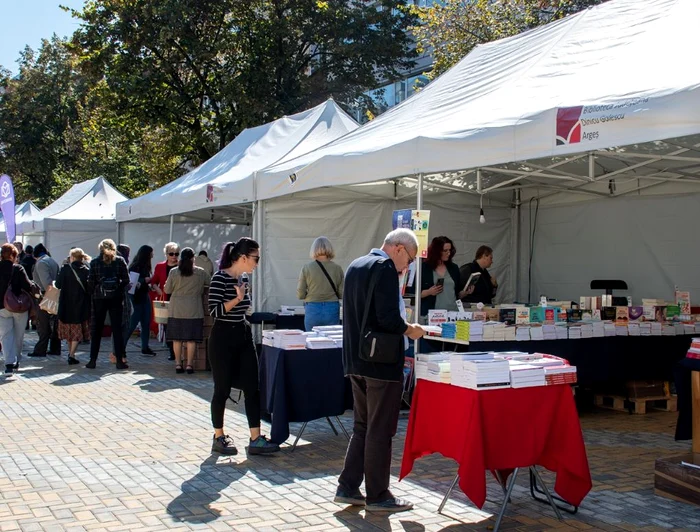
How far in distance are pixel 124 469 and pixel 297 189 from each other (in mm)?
4070

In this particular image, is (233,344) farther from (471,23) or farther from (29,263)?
(471,23)

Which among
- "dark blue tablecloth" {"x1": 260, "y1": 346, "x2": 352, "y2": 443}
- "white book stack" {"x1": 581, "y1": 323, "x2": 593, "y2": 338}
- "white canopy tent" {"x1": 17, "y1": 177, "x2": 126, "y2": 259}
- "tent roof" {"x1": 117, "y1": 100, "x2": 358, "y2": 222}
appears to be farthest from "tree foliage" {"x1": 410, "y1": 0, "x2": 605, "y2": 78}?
"dark blue tablecloth" {"x1": 260, "y1": 346, "x2": 352, "y2": 443}

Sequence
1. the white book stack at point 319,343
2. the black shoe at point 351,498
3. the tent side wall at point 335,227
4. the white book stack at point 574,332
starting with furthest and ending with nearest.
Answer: the tent side wall at point 335,227
the white book stack at point 574,332
the white book stack at point 319,343
the black shoe at point 351,498

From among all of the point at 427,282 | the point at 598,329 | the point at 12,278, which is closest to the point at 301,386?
the point at 427,282

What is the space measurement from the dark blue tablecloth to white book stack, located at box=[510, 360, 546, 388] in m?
2.18

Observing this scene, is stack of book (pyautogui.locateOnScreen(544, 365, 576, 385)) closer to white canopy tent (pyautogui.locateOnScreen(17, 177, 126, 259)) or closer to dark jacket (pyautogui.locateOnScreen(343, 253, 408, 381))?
dark jacket (pyautogui.locateOnScreen(343, 253, 408, 381))

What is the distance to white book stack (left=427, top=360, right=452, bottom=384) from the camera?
15.2 ft

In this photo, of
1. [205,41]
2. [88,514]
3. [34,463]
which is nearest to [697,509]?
[88,514]

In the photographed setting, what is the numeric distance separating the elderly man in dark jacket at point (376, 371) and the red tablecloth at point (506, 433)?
30cm

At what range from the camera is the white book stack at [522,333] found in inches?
281

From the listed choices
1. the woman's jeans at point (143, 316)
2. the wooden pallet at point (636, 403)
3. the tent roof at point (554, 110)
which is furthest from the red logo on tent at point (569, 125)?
the woman's jeans at point (143, 316)

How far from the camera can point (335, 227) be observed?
10.7m

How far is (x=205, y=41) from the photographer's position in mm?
21750

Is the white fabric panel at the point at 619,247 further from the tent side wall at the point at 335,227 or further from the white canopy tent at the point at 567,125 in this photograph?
the tent side wall at the point at 335,227
